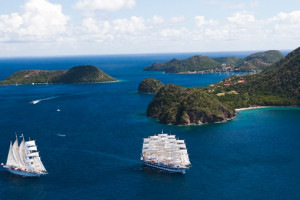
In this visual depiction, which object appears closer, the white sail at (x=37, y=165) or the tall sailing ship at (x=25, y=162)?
A: the white sail at (x=37, y=165)

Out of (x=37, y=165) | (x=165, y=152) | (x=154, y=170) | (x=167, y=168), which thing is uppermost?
(x=165, y=152)

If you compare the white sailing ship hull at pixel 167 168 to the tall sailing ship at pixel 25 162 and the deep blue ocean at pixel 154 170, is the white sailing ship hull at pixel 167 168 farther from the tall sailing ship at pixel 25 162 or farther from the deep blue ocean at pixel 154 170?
the tall sailing ship at pixel 25 162

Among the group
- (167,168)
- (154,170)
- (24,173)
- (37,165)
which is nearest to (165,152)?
(167,168)

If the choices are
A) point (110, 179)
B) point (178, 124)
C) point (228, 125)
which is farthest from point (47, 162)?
point (228, 125)

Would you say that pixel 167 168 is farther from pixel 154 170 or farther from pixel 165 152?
pixel 165 152

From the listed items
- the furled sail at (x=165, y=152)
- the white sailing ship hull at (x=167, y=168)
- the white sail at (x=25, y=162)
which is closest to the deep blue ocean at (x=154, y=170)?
the white sailing ship hull at (x=167, y=168)

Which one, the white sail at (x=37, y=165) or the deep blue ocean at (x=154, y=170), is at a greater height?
the white sail at (x=37, y=165)

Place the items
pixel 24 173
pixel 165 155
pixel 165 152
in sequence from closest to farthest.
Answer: pixel 24 173 < pixel 165 155 < pixel 165 152
